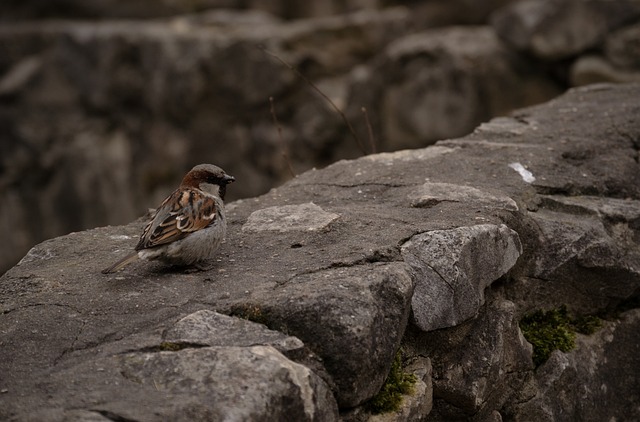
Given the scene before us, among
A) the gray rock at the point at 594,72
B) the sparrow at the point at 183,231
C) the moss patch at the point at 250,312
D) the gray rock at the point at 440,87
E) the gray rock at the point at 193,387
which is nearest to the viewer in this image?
the gray rock at the point at 193,387

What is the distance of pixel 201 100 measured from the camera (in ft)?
37.0

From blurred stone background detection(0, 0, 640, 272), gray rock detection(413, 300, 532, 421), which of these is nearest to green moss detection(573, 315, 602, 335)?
gray rock detection(413, 300, 532, 421)

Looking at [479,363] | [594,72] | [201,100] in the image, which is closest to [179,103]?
[201,100]

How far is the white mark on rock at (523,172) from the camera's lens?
3824 mm

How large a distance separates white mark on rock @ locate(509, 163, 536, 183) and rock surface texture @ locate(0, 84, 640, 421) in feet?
0.04

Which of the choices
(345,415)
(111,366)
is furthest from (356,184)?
(111,366)

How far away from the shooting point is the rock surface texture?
7.64 ft

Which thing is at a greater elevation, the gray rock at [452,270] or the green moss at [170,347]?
the green moss at [170,347]

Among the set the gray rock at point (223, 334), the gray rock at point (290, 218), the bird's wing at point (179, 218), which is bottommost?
the gray rock at point (290, 218)

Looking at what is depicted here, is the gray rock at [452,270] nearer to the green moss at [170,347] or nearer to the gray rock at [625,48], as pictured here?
the green moss at [170,347]

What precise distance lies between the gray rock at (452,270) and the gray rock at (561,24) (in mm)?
6253

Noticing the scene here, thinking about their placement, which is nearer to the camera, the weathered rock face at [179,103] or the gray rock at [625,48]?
the gray rock at [625,48]

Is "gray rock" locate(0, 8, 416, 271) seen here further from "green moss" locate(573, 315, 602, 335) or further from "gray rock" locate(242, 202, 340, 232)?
"green moss" locate(573, 315, 602, 335)

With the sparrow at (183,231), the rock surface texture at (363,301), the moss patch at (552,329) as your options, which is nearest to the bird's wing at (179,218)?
the sparrow at (183,231)
